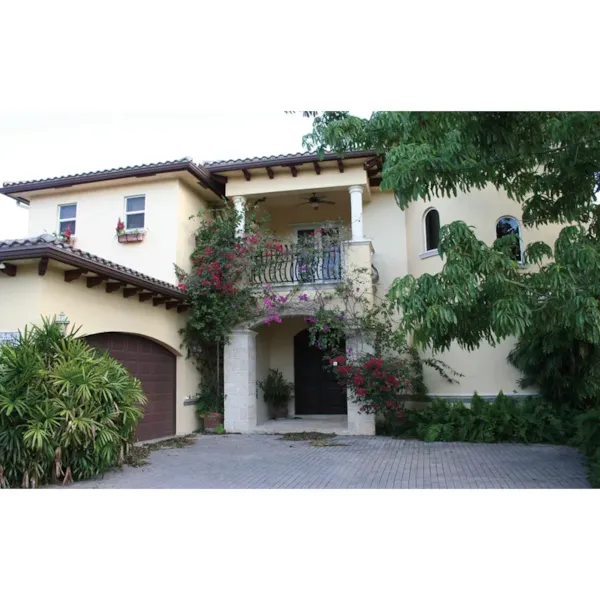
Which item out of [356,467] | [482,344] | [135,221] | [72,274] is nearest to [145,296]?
[72,274]

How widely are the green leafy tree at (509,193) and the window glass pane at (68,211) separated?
853 centimetres

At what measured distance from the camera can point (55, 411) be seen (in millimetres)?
7051

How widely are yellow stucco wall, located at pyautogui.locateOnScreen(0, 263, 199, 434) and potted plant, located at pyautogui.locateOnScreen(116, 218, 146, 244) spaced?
83.8 inches

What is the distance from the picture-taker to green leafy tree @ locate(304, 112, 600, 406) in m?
5.44

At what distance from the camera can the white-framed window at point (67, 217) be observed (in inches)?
534

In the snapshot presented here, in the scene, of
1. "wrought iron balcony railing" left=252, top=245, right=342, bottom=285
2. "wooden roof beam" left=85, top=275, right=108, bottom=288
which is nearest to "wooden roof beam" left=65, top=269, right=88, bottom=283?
"wooden roof beam" left=85, top=275, right=108, bottom=288

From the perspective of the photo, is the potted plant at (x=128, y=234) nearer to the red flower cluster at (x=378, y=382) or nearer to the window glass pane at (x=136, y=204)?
the window glass pane at (x=136, y=204)

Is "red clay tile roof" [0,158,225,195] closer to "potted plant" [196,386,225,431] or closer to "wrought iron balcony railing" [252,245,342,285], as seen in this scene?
"wrought iron balcony railing" [252,245,342,285]

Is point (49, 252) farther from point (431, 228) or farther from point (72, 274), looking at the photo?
point (431, 228)

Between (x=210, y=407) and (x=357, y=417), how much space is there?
3.73 m

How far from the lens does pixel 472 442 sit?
1080 cm

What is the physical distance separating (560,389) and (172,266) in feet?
30.1

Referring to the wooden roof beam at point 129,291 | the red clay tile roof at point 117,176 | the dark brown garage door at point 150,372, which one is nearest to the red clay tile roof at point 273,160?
the red clay tile roof at point 117,176
